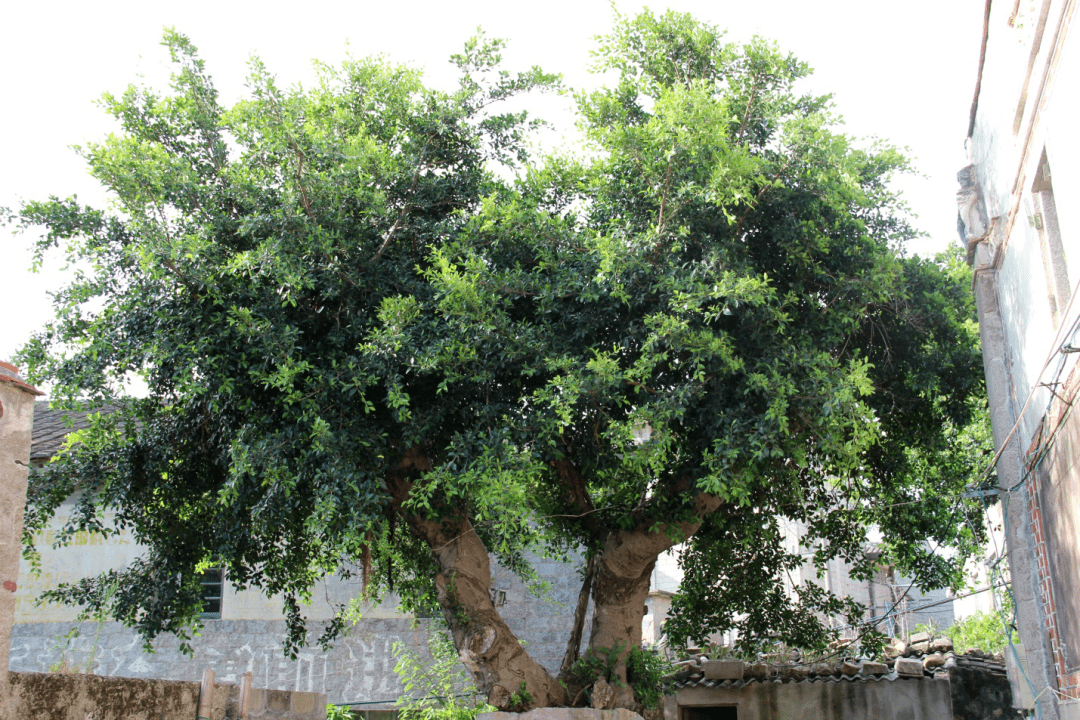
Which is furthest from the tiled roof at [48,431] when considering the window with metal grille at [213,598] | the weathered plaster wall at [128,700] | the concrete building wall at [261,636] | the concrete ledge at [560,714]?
the concrete ledge at [560,714]

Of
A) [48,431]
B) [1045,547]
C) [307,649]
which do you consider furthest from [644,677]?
[48,431]

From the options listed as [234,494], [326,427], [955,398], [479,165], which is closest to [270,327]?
[326,427]

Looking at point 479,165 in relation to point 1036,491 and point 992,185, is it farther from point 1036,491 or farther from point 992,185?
point 1036,491

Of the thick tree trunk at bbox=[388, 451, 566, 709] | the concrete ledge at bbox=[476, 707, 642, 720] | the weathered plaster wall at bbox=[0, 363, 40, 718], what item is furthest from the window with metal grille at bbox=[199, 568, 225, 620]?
the weathered plaster wall at bbox=[0, 363, 40, 718]

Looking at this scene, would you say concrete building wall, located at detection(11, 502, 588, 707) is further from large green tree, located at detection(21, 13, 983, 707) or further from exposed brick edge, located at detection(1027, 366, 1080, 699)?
Result: exposed brick edge, located at detection(1027, 366, 1080, 699)

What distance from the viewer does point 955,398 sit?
989cm

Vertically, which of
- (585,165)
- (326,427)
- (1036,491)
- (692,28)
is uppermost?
(692,28)

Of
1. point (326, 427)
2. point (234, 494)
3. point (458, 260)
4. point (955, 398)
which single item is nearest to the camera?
point (326, 427)

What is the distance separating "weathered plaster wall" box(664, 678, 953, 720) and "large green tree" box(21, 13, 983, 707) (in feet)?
8.26

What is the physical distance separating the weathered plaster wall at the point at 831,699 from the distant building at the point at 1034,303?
5.17 m

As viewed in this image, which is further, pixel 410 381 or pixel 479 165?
pixel 479 165

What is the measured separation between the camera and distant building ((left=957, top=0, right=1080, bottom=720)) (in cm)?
500

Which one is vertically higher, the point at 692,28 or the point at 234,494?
the point at 692,28

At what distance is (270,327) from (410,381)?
1.29 metres
